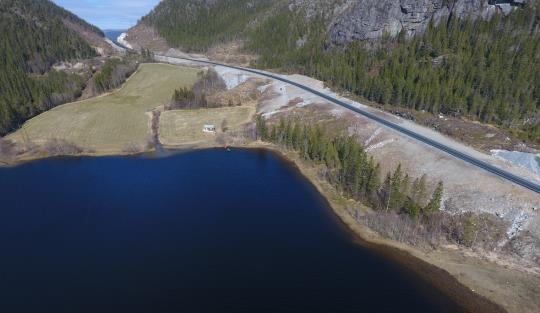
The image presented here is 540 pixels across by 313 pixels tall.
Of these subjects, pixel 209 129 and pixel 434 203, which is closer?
pixel 434 203

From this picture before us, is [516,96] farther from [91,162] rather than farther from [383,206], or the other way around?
[91,162]

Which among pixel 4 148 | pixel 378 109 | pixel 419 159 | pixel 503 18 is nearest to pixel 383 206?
pixel 419 159

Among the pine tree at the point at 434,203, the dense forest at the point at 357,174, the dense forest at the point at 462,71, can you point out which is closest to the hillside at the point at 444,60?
the dense forest at the point at 462,71

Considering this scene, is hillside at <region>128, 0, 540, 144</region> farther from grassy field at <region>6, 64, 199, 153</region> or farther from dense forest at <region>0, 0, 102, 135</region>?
dense forest at <region>0, 0, 102, 135</region>

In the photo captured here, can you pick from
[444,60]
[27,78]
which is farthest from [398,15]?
[27,78]

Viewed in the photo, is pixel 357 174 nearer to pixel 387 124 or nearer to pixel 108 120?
pixel 387 124
